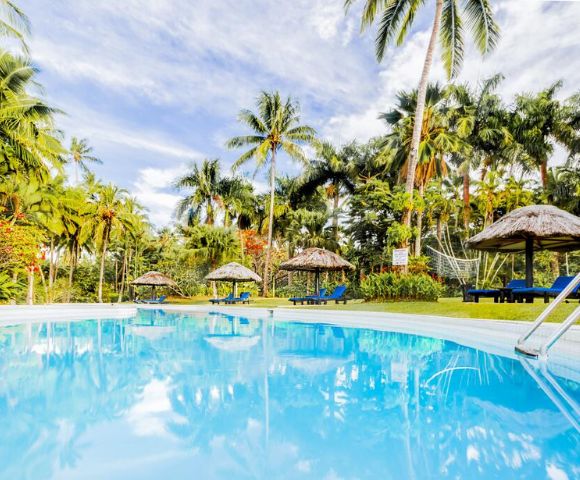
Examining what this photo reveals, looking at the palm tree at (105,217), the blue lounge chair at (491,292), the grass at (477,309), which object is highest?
the palm tree at (105,217)

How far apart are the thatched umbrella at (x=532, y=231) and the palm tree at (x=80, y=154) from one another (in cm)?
3247

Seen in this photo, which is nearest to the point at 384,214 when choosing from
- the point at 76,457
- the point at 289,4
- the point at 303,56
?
the point at 303,56

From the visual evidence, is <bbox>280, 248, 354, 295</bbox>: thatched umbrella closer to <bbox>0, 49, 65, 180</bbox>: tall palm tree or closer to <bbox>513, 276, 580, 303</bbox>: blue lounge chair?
<bbox>513, 276, 580, 303</bbox>: blue lounge chair

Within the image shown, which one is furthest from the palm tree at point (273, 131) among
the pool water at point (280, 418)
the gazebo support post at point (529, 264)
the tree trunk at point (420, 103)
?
the pool water at point (280, 418)

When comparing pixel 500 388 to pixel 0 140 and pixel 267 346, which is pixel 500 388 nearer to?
pixel 267 346

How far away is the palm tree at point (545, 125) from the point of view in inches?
818

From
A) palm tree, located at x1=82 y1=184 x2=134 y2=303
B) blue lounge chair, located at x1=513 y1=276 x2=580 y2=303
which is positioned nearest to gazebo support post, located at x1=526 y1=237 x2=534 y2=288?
blue lounge chair, located at x1=513 y1=276 x2=580 y2=303

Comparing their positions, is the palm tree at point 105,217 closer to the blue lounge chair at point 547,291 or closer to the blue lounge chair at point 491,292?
the blue lounge chair at point 491,292

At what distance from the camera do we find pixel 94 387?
473 centimetres

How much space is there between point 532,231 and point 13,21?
1681 centimetres

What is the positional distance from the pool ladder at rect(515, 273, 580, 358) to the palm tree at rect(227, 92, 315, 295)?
17.1 metres

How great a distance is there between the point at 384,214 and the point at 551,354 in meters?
15.9

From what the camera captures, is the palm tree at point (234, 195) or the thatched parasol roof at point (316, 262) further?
the palm tree at point (234, 195)

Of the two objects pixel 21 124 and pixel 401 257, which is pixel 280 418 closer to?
pixel 401 257
